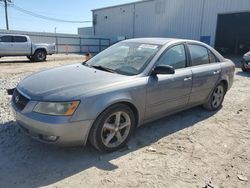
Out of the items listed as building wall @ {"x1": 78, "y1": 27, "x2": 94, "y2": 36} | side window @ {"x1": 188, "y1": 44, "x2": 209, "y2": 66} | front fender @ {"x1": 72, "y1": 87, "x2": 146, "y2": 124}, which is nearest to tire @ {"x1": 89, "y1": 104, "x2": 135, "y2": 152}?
front fender @ {"x1": 72, "y1": 87, "x2": 146, "y2": 124}

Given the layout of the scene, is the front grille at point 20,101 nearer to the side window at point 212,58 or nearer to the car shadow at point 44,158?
the car shadow at point 44,158

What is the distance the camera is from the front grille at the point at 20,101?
328 centimetres

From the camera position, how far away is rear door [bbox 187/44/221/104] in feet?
15.7

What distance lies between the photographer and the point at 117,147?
368 centimetres

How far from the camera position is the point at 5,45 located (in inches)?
614

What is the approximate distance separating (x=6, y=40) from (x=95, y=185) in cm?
1532

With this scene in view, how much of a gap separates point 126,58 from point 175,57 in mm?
913

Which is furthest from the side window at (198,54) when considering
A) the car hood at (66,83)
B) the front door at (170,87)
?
the car hood at (66,83)

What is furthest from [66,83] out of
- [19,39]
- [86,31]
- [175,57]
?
[86,31]

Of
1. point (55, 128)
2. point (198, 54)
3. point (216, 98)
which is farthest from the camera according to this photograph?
point (216, 98)

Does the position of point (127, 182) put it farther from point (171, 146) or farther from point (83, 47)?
point (83, 47)

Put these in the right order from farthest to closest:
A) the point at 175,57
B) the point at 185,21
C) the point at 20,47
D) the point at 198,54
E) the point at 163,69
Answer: the point at 185,21
the point at 20,47
the point at 198,54
the point at 175,57
the point at 163,69

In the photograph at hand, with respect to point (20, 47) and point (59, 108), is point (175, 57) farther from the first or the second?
point (20, 47)

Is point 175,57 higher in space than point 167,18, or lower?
lower
